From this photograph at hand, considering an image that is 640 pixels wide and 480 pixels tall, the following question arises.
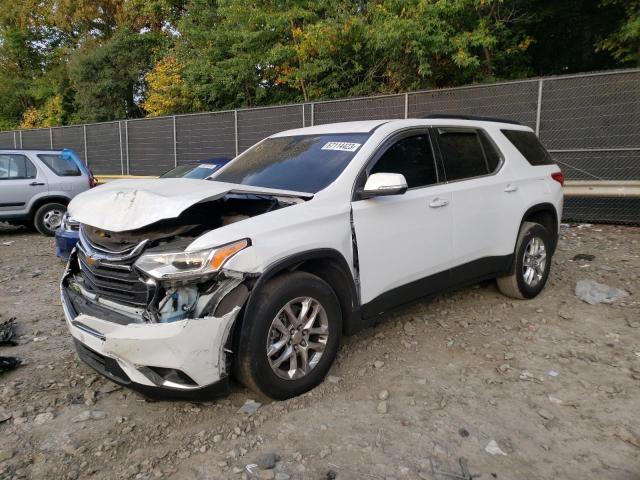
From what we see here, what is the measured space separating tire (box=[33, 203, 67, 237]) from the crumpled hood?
6851 mm

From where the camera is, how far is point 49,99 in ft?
98.4

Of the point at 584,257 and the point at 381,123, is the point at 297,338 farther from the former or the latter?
the point at 584,257

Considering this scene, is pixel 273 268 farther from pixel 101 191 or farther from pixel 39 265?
pixel 39 265

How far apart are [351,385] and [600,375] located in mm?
1729

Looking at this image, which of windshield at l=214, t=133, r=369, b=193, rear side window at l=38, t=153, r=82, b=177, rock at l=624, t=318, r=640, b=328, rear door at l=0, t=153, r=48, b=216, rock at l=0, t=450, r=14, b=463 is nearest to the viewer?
rock at l=0, t=450, r=14, b=463

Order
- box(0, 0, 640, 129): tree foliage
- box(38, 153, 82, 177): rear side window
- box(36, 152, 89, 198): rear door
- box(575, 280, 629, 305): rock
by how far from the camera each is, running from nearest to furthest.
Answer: box(575, 280, 629, 305): rock → box(36, 152, 89, 198): rear door → box(38, 153, 82, 177): rear side window → box(0, 0, 640, 129): tree foliage

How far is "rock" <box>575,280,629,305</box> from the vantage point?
491cm

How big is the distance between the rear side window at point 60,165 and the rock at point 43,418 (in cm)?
761

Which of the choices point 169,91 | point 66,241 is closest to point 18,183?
point 66,241

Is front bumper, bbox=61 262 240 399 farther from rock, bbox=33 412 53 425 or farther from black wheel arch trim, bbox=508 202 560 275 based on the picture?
black wheel arch trim, bbox=508 202 560 275

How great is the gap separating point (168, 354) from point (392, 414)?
4.46 ft

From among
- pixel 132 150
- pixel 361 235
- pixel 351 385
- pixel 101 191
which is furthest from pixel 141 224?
pixel 132 150

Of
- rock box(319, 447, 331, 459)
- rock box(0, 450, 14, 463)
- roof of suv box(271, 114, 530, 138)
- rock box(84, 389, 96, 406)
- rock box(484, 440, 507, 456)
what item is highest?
roof of suv box(271, 114, 530, 138)

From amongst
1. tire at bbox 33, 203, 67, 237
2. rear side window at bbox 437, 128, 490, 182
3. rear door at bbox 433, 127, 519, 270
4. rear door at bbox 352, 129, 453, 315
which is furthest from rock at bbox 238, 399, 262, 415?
tire at bbox 33, 203, 67, 237
